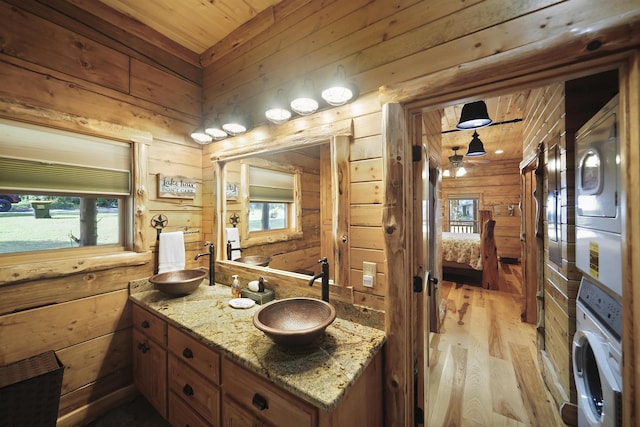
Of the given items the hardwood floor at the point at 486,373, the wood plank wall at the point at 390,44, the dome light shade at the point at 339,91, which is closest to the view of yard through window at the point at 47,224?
the wood plank wall at the point at 390,44

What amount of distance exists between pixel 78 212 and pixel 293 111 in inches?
71.5

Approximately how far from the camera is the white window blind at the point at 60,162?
59.8 inches

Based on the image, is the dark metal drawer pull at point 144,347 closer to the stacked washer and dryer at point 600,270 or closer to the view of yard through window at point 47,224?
the view of yard through window at point 47,224

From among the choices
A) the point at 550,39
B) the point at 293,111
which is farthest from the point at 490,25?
the point at 293,111

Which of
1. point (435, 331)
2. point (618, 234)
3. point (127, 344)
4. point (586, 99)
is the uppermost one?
point (586, 99)

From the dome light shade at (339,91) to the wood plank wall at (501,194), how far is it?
23.3 ft

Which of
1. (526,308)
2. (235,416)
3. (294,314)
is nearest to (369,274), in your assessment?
(294,314)

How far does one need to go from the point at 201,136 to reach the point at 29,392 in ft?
6.51

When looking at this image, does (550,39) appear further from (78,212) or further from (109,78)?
(78,212)

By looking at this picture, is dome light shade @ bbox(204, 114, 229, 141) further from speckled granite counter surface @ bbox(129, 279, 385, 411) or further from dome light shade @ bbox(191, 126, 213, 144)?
speckled granite counter surface @ bbox(129, 279, 385, 411)

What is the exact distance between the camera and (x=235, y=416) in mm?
1191

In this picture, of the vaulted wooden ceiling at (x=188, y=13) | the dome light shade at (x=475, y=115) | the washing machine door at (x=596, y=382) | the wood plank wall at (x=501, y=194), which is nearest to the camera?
the washing machine door at (x=596, y=382)

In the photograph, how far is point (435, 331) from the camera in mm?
2939

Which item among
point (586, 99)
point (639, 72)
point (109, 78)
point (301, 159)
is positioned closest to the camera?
point (639, 72)
